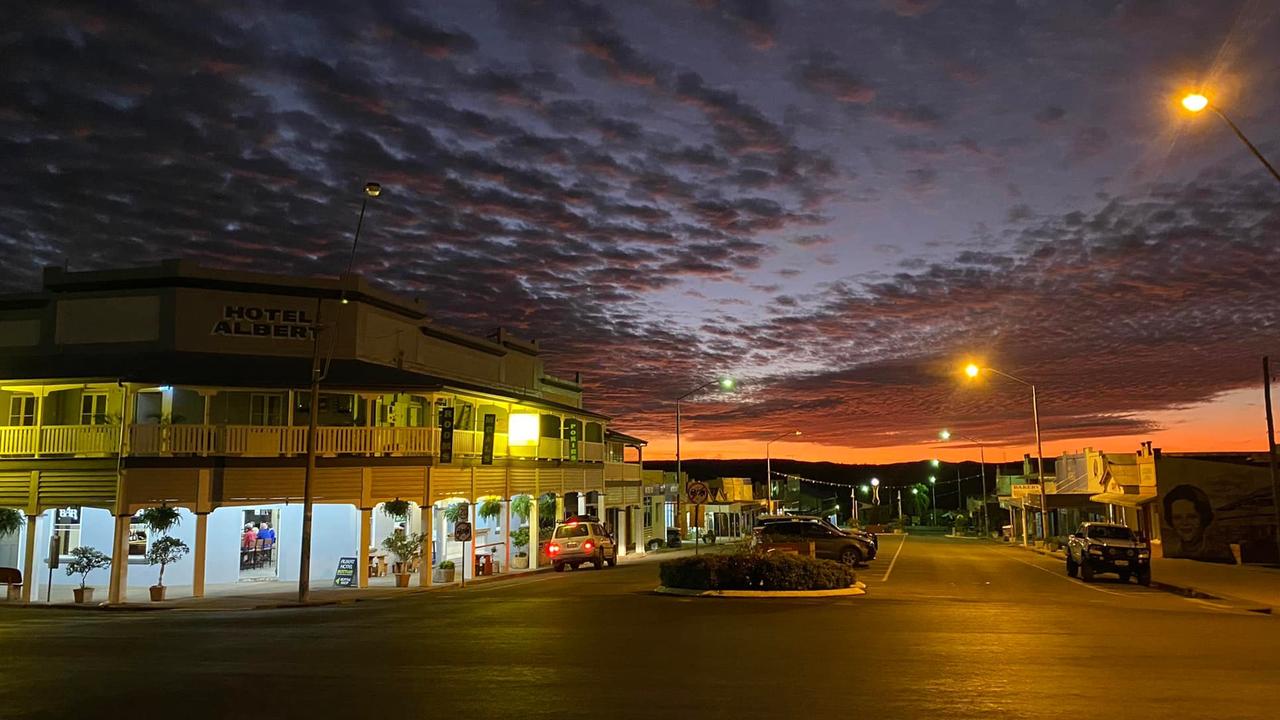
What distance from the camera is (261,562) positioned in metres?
34.1

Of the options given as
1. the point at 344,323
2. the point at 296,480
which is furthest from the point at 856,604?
the point at 344,323

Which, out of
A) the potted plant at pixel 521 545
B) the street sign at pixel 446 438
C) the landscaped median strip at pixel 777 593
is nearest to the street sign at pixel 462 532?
the street sign at pixel 446 438

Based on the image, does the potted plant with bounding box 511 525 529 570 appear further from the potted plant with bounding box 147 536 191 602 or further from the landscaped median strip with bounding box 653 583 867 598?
the landscaped median strip with bounding box 653 583 867 598

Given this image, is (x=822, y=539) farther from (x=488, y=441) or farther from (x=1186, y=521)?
(x=1186, y=521)

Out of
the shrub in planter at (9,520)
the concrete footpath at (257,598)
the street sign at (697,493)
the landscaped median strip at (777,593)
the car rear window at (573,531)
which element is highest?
the street sign at (697,493)

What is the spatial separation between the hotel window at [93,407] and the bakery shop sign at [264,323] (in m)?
4.29

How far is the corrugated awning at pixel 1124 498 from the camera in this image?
146ft

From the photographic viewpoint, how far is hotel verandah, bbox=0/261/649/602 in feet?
91.8

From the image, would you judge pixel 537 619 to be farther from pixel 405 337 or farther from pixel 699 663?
pixel 405 337

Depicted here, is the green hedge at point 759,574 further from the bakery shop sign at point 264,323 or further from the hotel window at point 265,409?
the bakery shop sign at point 264,323

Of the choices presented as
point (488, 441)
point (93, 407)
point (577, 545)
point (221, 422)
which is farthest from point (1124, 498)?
point (93, 407)

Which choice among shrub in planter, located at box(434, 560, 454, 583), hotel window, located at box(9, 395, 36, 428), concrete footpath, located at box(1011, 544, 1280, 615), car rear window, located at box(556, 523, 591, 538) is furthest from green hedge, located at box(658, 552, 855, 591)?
hotel window, located at box(9, 395, 36, 428)

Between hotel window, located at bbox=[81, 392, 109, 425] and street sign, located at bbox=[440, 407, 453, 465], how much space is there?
10683 millimetres

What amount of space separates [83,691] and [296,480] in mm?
18694
